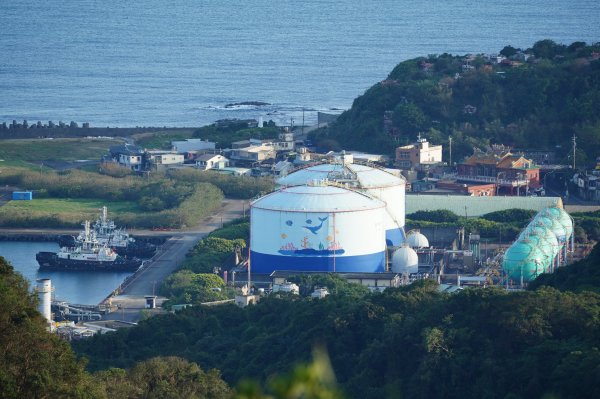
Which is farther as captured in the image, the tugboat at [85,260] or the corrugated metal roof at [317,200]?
the tugboat at [85,260]

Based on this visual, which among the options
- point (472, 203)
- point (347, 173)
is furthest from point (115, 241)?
point (472, 203)

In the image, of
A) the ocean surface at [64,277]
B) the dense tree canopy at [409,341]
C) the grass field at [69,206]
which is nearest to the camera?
the dense tree canopy at [409,341]

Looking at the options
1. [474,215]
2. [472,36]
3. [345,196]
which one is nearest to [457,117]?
[474,215]

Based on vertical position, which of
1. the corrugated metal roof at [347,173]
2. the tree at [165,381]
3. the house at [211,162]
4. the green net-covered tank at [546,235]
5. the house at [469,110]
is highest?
the house at [469,110]

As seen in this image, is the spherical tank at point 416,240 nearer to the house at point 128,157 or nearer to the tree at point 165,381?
the tree at point 165,381

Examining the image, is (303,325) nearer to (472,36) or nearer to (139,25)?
(472,36)

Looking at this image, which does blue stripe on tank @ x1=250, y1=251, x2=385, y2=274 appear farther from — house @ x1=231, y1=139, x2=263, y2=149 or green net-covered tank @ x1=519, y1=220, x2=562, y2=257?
house @ x1=231, y1=139, x2=263, y2=149

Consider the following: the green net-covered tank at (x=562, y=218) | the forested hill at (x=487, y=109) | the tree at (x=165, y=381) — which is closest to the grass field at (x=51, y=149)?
the forested hill at (x=487, y=109)

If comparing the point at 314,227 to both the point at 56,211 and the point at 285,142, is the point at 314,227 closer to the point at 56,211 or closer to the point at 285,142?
the point at 56,211
